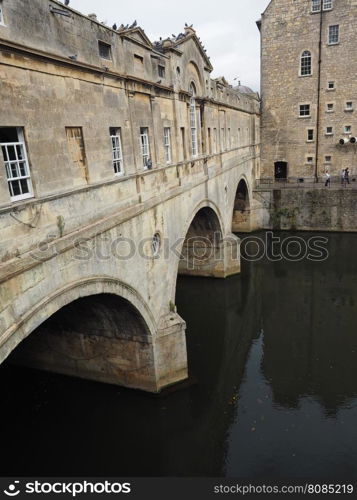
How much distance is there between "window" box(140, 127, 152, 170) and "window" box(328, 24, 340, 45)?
25.0 metres

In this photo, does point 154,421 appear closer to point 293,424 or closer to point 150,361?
point 150,361

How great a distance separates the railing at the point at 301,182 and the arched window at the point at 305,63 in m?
8.35

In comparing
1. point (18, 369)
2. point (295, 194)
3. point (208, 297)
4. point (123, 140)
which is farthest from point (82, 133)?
point (295, 194)

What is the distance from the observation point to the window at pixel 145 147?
11185 millimetres

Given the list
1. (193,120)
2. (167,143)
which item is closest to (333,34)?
(193,120)

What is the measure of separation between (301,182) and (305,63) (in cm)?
924

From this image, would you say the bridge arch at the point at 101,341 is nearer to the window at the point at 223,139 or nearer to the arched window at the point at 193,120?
the arched window at the point at 193,120

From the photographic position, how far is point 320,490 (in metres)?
9.40

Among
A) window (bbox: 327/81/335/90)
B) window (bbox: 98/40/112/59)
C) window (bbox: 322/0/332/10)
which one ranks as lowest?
window (bbox: 98/40/112/59)

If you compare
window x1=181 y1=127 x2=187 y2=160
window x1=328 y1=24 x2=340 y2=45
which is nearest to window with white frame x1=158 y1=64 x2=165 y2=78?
window x1=181 y1=127 x2=187 y2=160

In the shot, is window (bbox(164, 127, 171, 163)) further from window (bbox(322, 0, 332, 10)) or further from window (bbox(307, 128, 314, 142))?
window (bbox(322, 0, 332, 10))

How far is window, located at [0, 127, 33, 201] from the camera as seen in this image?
20.8 feet

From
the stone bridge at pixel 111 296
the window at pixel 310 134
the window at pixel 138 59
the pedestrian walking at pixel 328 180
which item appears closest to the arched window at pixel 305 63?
the window at pixel 310 134

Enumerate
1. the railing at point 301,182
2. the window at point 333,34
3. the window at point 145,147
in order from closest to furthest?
the window at point 145,147, the window at point 333,34, the railing at point 301,182
